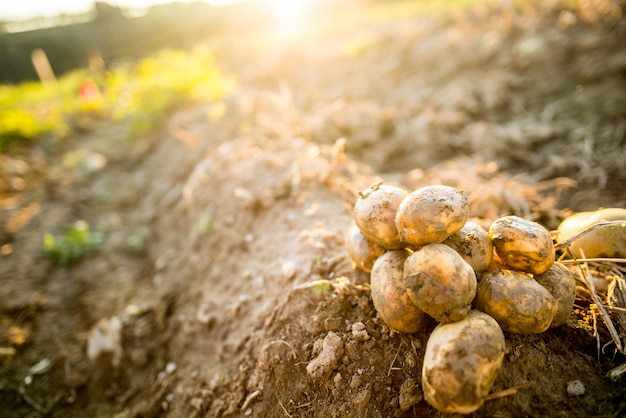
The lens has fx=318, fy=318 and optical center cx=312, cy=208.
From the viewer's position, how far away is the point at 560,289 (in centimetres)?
141

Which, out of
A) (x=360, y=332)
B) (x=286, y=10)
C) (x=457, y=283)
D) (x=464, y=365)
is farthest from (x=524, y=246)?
(x=286, y=10)

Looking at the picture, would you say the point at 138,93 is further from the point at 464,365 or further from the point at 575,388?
the point at 575,388

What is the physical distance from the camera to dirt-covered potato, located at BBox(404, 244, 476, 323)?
1.23 m

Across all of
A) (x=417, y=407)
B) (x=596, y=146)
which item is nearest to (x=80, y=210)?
(x=417, y=407)

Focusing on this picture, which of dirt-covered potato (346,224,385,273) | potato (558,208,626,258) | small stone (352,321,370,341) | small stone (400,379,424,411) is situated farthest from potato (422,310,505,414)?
potato (558,208,626,258)

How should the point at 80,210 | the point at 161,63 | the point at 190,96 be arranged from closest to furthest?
the point at 80,210, the point at 190,96, the point at 161,63

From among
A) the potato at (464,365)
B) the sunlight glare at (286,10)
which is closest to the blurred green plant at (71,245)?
the potato at (464,365)

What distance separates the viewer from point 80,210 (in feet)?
13.7

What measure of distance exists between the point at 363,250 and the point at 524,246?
72 cm

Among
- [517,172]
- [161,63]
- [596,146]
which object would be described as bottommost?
[517,172]

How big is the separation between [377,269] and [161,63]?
25.4 ft

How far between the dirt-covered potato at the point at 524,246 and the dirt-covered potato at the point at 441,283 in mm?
290

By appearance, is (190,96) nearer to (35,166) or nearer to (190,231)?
(35,166)

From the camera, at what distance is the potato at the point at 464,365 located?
1.16m
